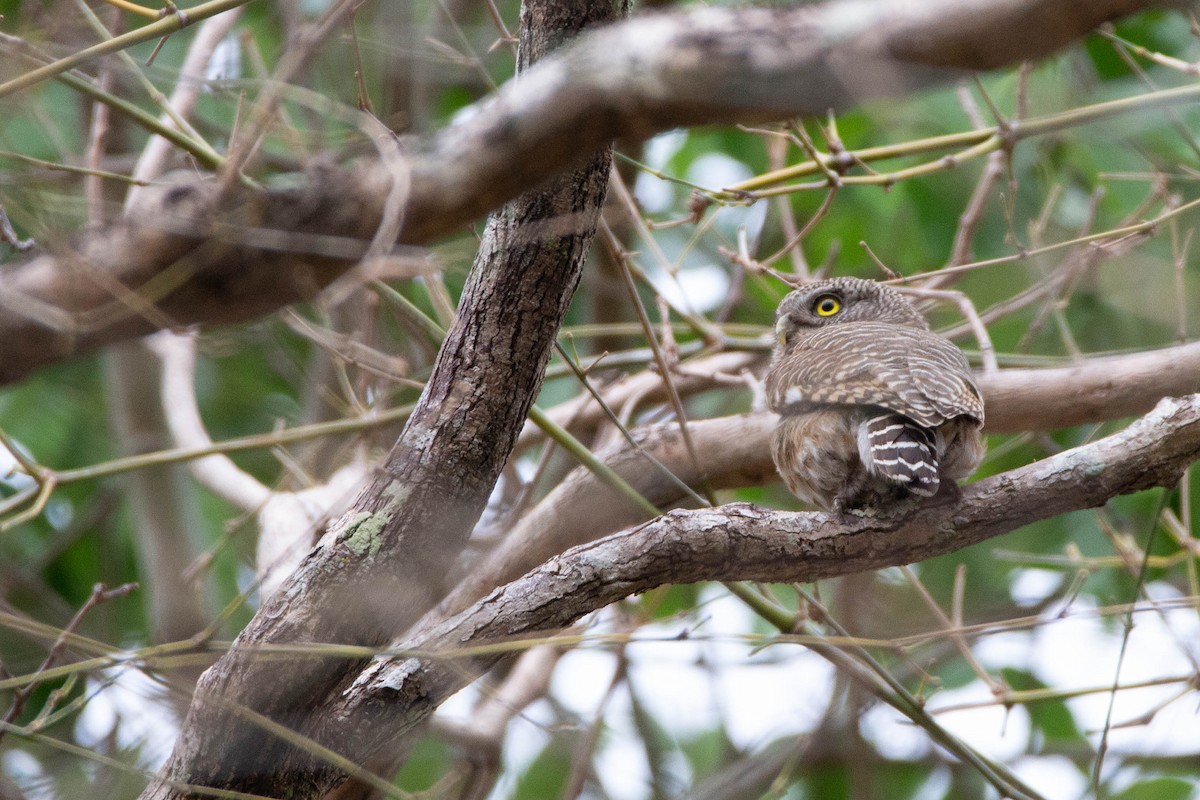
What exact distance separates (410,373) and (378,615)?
2323 mm

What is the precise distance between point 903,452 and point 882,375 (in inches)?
15.8

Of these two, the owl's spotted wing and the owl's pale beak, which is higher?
the owl's pale beak

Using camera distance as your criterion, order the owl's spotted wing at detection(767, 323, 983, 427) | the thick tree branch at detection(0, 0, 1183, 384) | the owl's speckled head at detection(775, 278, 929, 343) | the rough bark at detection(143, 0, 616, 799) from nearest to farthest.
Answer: the thick tree branch at detection(0, 0, 1183, 384), the rough bark at detection(143, 0, 616, 799), the owl's spotted wing at detection(767, 323, 983, 427), the owl's speckled head at detection(775, 278, 929, 343)

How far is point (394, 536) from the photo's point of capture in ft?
8.98

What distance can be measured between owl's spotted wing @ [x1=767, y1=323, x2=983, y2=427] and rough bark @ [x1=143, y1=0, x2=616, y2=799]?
1.15 meters

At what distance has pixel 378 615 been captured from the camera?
8.97 feet

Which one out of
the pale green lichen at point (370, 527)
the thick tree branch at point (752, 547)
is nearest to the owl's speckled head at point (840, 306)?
the thick tree branch at point (752, 547)

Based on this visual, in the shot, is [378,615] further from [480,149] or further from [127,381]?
[127,381]

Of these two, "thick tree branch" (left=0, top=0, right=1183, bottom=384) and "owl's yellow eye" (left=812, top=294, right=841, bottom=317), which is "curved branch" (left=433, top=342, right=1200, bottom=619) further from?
"thick tree branch" (left=0, top=0, right=1183, bottom=384)

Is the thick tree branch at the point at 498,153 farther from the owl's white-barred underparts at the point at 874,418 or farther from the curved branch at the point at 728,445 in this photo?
the curved branch at the point at 728,445

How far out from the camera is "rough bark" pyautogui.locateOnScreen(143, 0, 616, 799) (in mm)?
2564

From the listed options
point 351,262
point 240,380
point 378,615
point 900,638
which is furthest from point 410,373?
point 351,262

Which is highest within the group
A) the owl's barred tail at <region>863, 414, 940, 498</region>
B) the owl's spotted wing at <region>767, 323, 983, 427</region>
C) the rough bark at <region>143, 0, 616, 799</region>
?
the owl's spotted wing at <region>767, 323, 983, 427</region>

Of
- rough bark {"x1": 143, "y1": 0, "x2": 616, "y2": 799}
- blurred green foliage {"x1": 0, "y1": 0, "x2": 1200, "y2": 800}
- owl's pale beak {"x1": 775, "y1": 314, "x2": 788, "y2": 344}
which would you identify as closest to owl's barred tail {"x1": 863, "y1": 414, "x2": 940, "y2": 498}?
blurred green foliage {"x1": 0, "y1": 0, "x2": 1200, "y2": 800}
